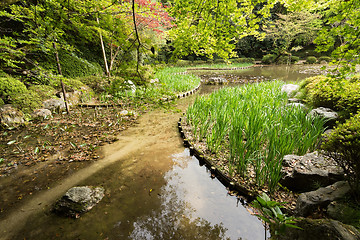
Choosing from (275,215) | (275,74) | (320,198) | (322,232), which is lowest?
(320,198)

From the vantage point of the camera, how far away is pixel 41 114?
512 centimetres

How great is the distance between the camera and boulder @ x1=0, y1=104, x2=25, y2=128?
14.5 feet

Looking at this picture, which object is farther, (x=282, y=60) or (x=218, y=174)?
(x=282, y=60)

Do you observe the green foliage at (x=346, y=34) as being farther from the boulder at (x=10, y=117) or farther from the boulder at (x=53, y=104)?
the boulder at (x=53, y=104)

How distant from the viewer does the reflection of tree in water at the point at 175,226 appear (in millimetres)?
2010

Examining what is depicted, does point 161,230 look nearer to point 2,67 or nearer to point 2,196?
point 2,196

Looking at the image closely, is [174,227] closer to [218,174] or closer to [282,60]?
[218,174]

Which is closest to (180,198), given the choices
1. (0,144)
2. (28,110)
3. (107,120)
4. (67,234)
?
(67,234)

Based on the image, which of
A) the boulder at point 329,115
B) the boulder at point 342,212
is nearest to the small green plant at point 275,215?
the boulder at point 342,212

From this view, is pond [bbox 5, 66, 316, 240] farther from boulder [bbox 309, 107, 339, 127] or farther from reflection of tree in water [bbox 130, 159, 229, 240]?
boulder [bbox 309, 107, 339, 127]

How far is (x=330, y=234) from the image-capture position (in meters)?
1.19

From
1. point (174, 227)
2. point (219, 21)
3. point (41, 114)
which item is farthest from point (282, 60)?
point (174, 227)

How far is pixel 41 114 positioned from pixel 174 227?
17.8 ft

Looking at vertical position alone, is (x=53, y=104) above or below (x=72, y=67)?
below
